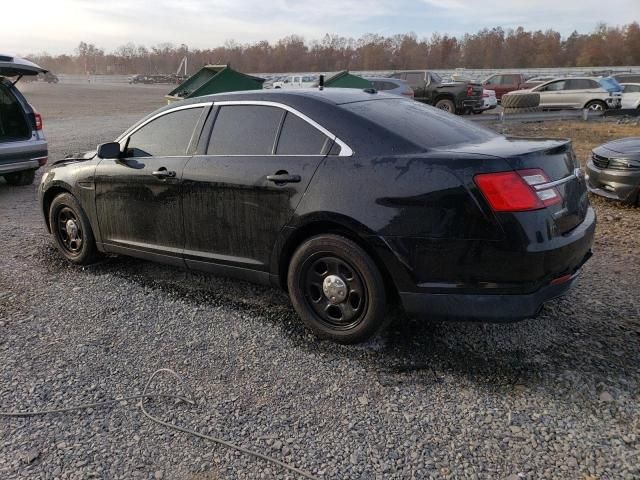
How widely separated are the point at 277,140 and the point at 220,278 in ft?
5.22

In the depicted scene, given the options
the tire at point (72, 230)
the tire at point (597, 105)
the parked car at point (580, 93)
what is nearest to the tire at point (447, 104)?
the parked car at point (580, 93)

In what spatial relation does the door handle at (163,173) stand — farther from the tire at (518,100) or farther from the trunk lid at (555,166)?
the tire at (518,100)

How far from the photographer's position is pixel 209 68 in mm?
14430

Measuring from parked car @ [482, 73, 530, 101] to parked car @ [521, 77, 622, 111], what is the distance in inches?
174

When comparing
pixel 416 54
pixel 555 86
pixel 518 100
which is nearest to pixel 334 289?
pixel 518 100

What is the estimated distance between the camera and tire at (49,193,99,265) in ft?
16.4

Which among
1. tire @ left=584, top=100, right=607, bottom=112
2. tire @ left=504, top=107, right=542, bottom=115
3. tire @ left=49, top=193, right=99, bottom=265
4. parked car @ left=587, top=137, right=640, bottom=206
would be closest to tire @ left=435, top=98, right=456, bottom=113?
tire @ left=504, top=107, right=542, bottom=115

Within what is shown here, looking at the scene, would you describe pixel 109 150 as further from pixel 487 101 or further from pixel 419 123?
pixel 487 101

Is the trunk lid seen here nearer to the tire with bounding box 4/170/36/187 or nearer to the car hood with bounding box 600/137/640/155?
the car hood with bounding box 600/137/640/155

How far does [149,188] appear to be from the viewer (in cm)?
437

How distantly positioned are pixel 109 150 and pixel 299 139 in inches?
73.3

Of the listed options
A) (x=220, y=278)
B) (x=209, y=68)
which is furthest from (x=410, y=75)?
(x=220, y=278)

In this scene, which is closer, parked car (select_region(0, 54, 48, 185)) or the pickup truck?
parked car (select_region(0, 54, 48, 185))

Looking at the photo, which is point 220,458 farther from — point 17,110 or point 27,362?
point 17,110
